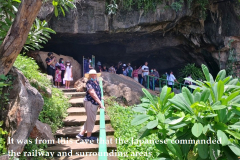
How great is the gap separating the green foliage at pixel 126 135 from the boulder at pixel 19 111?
5.26ft

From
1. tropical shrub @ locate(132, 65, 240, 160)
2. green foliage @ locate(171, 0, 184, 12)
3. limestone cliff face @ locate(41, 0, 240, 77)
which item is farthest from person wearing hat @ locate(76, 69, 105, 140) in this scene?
green foliage @ locate(171, 0, 184, 12)

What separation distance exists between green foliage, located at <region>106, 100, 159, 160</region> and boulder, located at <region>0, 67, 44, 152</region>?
5.26 feet

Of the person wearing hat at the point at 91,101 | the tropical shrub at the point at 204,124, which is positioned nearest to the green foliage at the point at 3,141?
the person wearing hat at the point at 91,101

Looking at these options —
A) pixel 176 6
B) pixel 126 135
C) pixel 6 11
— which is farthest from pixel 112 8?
pixel 126 135

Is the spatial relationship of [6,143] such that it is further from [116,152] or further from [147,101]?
[147,101]

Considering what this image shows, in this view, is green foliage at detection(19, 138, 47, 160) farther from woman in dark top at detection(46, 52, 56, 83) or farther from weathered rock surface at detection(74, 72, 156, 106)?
woman in dark top at detection(46, 52, 56, 83)

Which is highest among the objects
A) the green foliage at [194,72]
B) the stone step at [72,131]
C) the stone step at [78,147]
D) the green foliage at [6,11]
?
the green foliage at [194,72]

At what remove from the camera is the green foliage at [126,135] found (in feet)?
11.6

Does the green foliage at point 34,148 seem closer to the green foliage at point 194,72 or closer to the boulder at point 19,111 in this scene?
the boulder at point 19,111

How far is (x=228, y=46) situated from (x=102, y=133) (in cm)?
1089

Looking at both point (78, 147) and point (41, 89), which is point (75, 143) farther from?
point (41, 89)

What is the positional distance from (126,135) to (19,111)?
7.15 feet

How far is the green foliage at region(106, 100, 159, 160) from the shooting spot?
3525 mm

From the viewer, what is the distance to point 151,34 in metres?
11.1
